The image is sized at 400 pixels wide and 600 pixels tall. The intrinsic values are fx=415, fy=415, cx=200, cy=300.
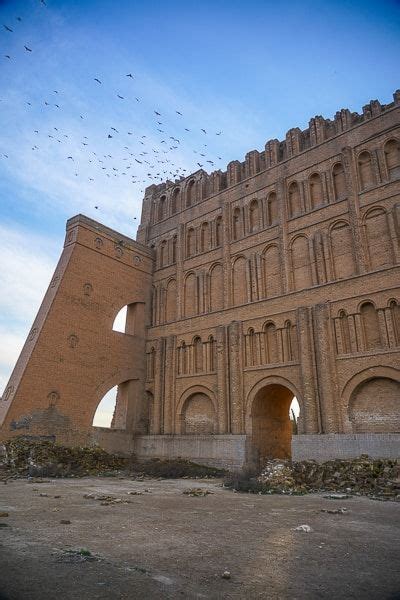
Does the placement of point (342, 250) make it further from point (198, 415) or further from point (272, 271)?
point (198, 415)

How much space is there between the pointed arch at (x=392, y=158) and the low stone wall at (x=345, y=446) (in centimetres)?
1041

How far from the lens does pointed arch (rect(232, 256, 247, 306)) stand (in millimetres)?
21047

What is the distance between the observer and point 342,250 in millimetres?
17875

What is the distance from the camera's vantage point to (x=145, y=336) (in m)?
24.8

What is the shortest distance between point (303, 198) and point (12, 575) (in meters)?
19.2

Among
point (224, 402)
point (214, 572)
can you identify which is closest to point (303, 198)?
point (224, 402)

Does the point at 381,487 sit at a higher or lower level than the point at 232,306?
lower

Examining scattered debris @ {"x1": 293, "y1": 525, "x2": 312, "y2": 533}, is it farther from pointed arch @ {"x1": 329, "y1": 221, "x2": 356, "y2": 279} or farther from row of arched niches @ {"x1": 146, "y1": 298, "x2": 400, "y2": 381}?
pointed arch @ {"x1": 329, "y1": 221, "x2": 356, "y2": 279}

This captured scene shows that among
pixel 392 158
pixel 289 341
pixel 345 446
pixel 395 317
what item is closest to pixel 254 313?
pixel 289 341

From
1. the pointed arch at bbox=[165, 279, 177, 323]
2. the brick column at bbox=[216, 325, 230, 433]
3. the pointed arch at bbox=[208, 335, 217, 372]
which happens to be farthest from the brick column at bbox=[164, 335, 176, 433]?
the brick column at bbox=[216, 325, 230, 433]

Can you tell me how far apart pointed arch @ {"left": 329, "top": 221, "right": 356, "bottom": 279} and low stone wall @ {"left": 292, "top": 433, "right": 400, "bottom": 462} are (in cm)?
633

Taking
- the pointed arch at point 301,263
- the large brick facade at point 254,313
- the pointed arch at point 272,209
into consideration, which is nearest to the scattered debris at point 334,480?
the large brick facade at point 254,313

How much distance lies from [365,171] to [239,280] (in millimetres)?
7717

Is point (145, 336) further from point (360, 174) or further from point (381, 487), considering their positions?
point (381, 487)
